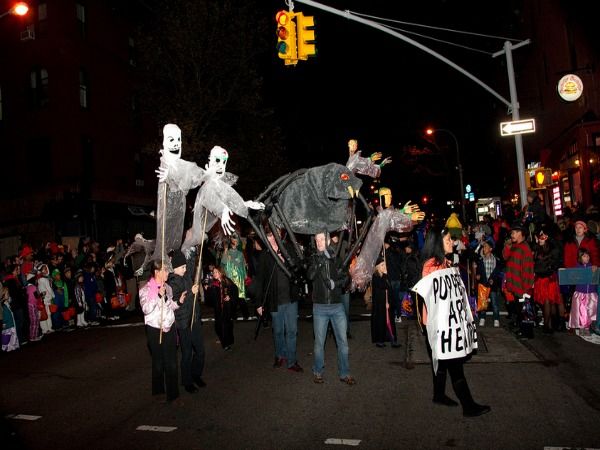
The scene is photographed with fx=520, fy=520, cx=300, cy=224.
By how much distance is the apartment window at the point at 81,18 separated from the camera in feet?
77.9

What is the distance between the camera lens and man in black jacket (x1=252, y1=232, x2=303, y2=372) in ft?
24.4

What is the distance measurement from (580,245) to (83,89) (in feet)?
72.8

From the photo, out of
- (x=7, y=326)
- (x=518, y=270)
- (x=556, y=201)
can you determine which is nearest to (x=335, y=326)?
(x=518, y=270)

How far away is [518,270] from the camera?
29.1 feet

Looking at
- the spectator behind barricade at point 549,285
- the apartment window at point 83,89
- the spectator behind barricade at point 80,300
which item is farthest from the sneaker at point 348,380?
the apartment window at point 83,89

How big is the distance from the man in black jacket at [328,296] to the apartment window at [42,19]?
2126cm

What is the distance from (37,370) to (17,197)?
669 inches

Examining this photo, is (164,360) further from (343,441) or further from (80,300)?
(80,300)

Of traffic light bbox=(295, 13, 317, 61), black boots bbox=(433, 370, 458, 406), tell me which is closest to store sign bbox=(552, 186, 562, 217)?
traffic light bbox=(295, 13, 317, 61)

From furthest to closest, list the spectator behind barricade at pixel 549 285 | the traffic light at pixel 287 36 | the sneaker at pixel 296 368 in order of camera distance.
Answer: the traffic light at pixel 287 36
the spectator behind barricade at pixel 549 285
the sneaker at pixel 296 368

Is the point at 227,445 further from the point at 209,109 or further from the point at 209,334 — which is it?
the point at 209,109

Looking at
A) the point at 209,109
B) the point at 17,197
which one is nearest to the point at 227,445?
the point at 209,109

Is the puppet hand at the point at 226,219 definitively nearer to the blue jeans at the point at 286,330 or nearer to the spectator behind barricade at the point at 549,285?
the blue jeans at the point at 286,330

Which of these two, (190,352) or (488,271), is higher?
(488,271)
